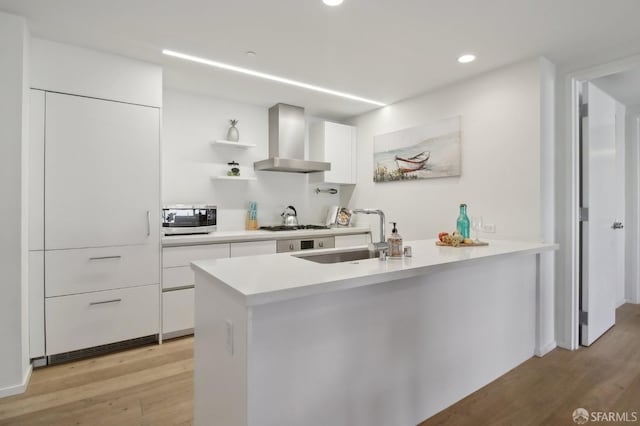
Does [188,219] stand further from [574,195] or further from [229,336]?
[574,195]

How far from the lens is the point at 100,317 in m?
2.63

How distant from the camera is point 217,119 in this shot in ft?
12.4

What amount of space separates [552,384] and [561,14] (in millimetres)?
2359

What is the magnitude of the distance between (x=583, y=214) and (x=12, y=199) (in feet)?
13.8

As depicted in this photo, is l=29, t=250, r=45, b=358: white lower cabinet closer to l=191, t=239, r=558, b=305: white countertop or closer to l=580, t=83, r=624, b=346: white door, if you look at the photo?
l=191, t=239, r=558, b=305: white countertop

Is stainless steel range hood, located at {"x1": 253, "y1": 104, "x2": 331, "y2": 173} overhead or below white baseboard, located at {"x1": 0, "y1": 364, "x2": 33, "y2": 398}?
overhead

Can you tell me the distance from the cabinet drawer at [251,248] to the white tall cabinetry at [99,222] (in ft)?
2.21

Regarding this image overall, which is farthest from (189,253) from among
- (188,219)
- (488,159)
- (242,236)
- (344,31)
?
(488,159)

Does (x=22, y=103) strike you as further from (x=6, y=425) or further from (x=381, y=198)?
(x=381, y=198)

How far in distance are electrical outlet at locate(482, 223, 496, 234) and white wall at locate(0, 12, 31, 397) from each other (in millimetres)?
3464

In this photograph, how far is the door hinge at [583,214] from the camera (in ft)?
9.11

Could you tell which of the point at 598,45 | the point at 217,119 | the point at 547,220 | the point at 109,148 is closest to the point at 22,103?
the point at 109,148

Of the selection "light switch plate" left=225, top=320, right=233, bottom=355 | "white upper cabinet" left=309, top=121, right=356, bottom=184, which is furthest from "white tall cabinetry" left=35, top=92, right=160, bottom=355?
"white upper cabinet" left=309, top=121, right=356, bottom=184

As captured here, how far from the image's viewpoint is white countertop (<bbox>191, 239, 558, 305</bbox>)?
115 centimetres
